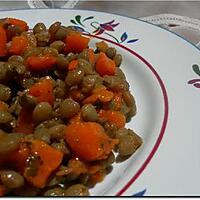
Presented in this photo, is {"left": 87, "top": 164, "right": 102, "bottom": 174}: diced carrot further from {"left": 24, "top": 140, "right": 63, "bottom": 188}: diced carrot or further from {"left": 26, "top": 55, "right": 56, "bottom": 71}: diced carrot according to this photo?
{"left": 26, "top": 55, "right": 56, "bottom": 71}: diced carrot

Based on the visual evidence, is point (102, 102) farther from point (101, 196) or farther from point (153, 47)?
point (153, 47)

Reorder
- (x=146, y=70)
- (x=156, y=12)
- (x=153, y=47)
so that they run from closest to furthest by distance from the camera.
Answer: (x=146, y=70) → (x=153, y=47) → (x=156, y=12)

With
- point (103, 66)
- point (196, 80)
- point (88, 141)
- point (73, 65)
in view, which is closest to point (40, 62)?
point (73, 65)

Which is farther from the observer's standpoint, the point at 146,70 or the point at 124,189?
the point at 146,70

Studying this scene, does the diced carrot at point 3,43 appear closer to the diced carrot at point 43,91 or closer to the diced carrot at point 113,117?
the diced carrot at point 43,91

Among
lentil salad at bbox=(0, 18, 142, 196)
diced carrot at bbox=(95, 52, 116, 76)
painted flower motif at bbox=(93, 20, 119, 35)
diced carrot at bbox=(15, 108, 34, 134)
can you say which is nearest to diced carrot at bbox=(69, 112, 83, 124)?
lentil salad at bbox=(0, 18, 142, 196)

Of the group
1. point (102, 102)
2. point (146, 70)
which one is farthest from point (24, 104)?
point (146, 70)

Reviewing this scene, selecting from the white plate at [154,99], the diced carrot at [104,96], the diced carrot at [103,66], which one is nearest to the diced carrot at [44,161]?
the white plate at [154,99]
